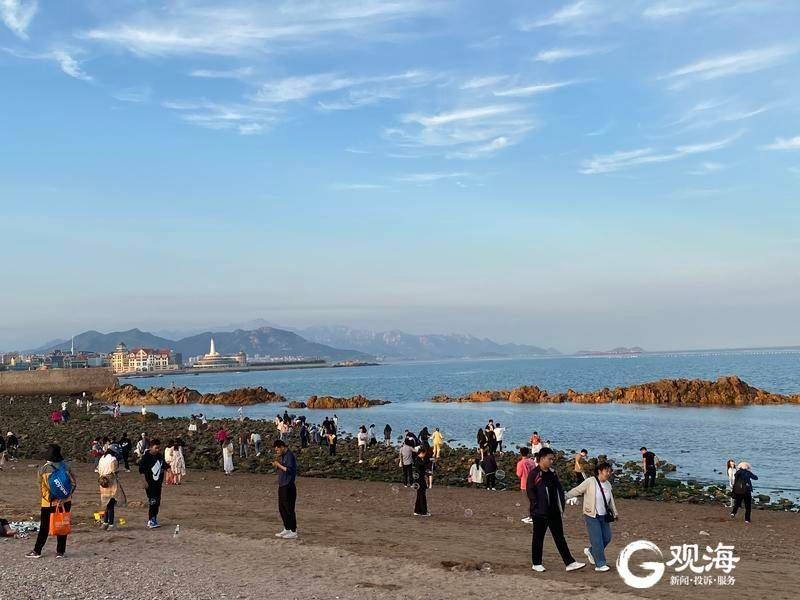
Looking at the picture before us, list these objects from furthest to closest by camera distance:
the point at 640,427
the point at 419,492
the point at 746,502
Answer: the point at 640,427, the point at 746,502, the point at 419,492

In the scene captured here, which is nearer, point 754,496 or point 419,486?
point 419,486

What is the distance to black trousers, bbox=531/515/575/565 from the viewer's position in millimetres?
11414

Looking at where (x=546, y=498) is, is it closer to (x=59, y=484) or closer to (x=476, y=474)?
(x=59, y=484)

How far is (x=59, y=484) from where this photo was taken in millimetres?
12211

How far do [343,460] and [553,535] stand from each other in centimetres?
2184

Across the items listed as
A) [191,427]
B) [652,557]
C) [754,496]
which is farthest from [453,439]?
[652,557]

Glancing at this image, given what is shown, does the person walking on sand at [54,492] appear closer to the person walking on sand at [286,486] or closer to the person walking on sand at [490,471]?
the person walking on sand at [286,486]

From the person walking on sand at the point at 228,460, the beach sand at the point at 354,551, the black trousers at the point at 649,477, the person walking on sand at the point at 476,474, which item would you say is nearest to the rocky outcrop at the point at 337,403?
the person walking on sand at the point at 228,460

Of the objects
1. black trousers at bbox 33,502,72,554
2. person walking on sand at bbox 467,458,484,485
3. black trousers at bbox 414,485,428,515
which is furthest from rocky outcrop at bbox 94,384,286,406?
black trousers at bbox 33,502,72,554

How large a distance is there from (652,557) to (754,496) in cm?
1394

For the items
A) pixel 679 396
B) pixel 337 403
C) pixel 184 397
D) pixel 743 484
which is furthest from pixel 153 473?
pixel 184 397

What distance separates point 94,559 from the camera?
40.9 feet

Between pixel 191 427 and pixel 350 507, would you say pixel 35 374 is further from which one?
pixel 350 507

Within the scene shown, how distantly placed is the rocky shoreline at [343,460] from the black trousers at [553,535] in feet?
44.3
